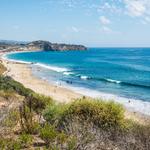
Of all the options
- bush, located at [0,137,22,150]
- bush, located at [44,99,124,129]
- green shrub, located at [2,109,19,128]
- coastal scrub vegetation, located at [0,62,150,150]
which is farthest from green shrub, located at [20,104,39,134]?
bush, located at [44,99,124,129]

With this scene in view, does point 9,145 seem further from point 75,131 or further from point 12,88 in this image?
point 12,88

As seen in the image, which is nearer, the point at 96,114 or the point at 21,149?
the point at 21,149

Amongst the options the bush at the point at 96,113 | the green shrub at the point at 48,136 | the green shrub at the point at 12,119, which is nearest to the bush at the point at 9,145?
the green shrub at the point at 48,136

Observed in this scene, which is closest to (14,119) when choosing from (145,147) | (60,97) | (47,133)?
(47,133)

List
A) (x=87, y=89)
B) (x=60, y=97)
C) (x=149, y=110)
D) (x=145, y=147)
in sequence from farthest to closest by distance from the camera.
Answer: (x=87, y=89) < (x=60, y=97) < (x=149, y=110) < (x=145, y=147)

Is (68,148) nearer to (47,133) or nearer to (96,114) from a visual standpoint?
(47,133)

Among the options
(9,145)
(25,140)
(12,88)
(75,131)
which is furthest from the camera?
(12,88)

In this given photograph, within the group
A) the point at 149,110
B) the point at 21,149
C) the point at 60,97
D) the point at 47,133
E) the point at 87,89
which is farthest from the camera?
the point at 87,89

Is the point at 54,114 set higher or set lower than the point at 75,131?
lower

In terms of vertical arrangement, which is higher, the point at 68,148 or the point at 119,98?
the point at 68,148

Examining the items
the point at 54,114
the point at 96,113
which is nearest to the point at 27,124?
the point at 96,113
